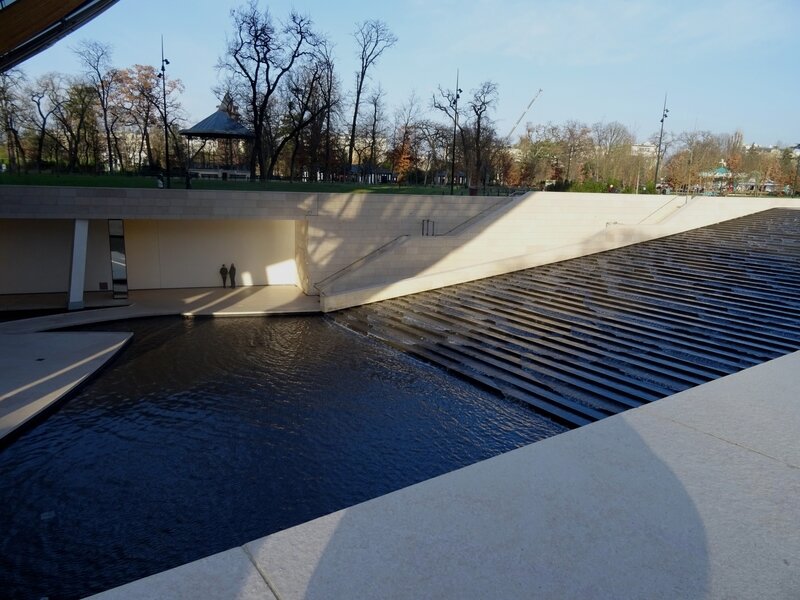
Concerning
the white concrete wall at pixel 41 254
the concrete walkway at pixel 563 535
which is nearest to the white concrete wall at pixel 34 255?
the white concrete wall at pixel 41 254

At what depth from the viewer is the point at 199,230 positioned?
20.9 m

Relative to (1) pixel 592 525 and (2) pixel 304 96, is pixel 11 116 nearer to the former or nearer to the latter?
(2) pixel 304 96

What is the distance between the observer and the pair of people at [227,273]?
2141 cm

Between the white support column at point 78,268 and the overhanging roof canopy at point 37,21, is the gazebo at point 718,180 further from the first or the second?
the white support column at point 78,268

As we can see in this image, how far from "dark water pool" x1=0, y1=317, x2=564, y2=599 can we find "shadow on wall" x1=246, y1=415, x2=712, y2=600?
3.13 m

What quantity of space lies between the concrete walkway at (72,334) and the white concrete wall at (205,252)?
67cm

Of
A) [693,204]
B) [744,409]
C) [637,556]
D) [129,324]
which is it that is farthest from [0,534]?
[693,204]

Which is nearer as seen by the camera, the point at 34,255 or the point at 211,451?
the point at 211,451

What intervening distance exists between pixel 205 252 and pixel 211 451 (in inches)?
583

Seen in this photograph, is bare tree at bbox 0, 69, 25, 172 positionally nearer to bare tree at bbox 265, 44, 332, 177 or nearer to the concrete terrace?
bare tree at bbox 265, 44, 332, 177

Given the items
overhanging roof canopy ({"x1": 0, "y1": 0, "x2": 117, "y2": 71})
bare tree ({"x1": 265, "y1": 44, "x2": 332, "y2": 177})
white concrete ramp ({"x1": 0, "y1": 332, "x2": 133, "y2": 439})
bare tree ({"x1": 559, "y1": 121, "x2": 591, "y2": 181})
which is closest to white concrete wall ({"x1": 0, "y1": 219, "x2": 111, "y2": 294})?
overhanging roof canopy ({"x1": 0, "y1": 0, "x2": 117, "y2": 71})

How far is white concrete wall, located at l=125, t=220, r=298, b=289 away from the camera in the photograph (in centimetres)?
2038

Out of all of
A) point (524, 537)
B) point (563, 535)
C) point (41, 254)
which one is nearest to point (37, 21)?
point (41, 254)

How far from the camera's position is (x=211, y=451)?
7.84 m
